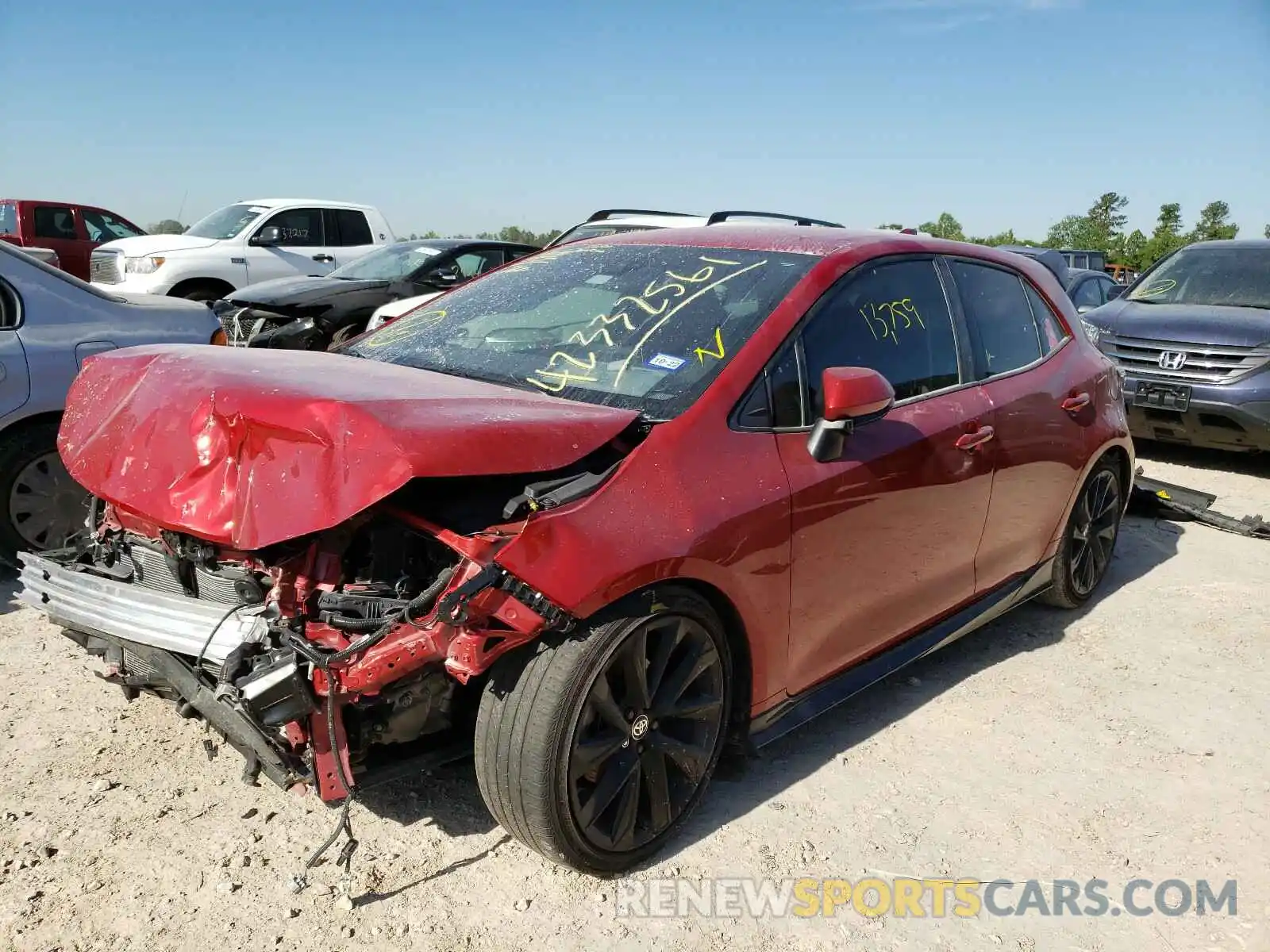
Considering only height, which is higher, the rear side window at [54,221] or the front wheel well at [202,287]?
the rear side window at [54,221]

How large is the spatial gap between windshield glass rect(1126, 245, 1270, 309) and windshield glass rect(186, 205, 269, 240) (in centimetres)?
1046

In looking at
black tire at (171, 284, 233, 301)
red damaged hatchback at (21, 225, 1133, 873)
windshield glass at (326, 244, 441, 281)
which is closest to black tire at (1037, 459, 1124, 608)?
red damaged hatchback at (21, 225, 1133, 873)

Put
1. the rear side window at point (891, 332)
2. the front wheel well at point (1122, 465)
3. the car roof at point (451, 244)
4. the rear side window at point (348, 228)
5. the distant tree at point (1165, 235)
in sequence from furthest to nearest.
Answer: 1. the distant tree at point (1165, 235)
2. the rear side window at point (348, 228)
3. the car roof at point (451, 244)
4. the front wheel well at point (1122, 465)
5. the rear side window at point (891, 332)

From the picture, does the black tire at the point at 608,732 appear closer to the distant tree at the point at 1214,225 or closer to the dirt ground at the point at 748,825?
the dirt ground at the point at 748,825

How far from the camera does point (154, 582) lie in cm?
282

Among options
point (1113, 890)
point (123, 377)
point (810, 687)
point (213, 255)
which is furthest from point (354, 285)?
point (1113, 890)

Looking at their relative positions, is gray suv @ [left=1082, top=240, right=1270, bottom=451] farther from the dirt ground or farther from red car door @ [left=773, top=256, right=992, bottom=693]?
red car door @ [left=773, top=256, right=992, bottom=693]

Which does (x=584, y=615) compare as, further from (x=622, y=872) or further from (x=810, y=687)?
(x=810, y=687)

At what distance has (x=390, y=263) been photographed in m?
9.84

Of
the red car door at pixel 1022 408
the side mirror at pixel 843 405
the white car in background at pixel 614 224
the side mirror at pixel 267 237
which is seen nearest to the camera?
the side mirror at pixel 843 405

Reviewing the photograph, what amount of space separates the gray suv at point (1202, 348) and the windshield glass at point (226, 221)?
10.1 meters

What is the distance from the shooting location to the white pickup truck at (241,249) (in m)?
11.7

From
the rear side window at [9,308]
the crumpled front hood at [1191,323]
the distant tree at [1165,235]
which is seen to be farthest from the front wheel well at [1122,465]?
the distant tree at [1165,235]

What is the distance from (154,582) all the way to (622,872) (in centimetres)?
157
